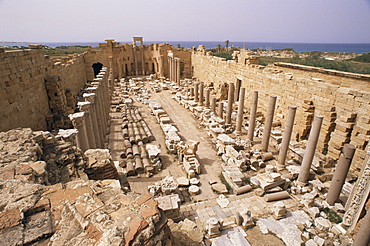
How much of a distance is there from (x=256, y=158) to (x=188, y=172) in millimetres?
3693

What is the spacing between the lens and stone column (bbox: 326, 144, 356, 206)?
23.7 feet

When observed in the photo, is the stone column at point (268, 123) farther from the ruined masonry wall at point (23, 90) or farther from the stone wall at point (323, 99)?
the ruined masonry wall at point (23, 90)

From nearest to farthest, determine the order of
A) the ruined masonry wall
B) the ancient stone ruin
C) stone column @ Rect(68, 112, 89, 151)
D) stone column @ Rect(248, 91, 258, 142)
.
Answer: the ancient stone ruin → the ruined masonry wall → stone column @ Rect(68, 112, 89, 151) → stone column @ Rect(248, 91, 258, 142)

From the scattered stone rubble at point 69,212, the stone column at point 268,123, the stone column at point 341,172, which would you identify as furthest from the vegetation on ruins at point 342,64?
the scattered stone rubble at point 69,212

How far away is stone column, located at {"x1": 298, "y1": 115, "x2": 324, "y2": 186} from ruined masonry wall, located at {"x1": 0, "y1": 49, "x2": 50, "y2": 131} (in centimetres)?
1123

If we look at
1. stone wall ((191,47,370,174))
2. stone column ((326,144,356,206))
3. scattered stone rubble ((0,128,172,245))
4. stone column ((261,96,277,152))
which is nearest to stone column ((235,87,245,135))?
stone column ((261,96,277,152))

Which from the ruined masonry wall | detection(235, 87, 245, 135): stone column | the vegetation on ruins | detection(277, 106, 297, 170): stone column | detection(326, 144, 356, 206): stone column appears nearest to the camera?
detection(326, 144, 356, 206): stone column

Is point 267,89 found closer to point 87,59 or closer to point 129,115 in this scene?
point 129,115

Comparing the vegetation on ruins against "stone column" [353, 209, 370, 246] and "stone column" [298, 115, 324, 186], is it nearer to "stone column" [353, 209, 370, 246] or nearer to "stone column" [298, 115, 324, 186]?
"stone column" [298, 115, 324, 186]

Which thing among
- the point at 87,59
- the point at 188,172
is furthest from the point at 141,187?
the point at 87,59

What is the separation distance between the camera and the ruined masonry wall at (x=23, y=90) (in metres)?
7.61

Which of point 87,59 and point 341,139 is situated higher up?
point 87,59

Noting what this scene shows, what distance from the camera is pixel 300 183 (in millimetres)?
9180

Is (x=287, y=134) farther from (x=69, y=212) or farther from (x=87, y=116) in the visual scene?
(x=69, y=212)
